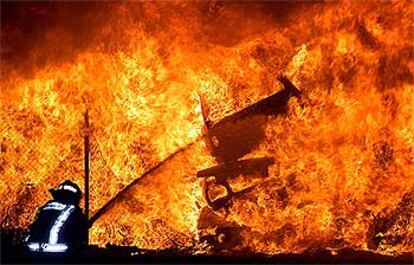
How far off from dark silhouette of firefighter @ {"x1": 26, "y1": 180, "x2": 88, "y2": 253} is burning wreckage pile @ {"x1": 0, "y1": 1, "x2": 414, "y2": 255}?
1907 mm

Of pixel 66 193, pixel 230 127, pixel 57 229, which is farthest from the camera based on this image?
pixel 230 127

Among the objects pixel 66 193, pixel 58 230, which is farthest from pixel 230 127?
pixel 58 230

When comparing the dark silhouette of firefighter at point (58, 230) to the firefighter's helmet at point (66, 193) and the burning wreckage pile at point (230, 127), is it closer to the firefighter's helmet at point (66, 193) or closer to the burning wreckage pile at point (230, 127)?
the firefighter's helmet at point (66, 193)

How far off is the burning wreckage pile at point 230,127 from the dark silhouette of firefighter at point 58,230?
191cm

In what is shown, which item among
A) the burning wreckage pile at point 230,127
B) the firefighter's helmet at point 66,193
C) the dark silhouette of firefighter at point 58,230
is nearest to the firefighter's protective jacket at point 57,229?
the dark silhouette of firefighter at point 58,230

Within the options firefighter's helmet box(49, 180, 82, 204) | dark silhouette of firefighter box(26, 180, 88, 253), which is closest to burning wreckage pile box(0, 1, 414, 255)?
firefighter's helmet box(49, 180, 82, 204)

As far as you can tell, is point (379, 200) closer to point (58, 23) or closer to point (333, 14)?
point (333, 14)

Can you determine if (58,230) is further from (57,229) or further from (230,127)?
(230,127)

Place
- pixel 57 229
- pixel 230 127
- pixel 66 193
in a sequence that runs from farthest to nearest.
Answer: pixel 230 127, pixel 66 193, pixel 57 229

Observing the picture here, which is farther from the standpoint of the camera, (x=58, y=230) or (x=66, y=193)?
(x=66, y=193)

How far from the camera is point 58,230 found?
6.78m

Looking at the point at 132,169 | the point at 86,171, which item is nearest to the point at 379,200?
the point at 132,169

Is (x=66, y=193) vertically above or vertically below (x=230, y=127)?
below

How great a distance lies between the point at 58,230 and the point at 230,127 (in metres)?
3.32
